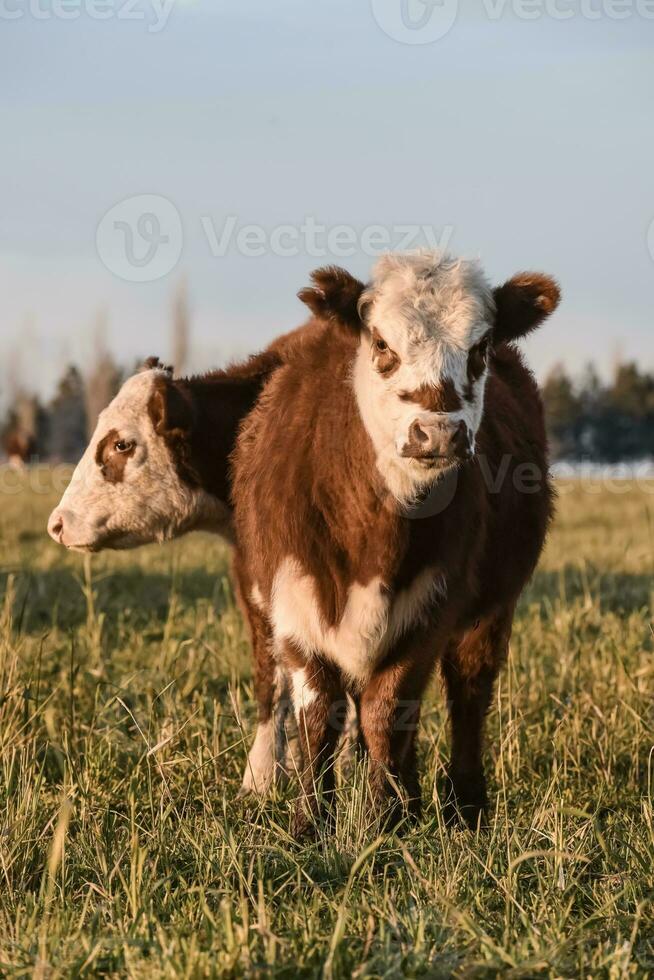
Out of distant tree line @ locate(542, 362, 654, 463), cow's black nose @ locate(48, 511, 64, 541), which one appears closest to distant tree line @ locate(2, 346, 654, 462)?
distant tree line @ locate(542, 362, 654, 463)

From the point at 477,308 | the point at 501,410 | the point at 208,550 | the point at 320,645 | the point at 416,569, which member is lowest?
the point at 208,550

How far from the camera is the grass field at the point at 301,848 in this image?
3.10 m

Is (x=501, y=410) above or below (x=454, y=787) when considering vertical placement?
above

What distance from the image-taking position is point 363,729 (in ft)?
15.4

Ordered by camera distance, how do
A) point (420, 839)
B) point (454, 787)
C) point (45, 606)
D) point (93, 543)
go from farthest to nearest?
point (45, 606), point (93, 543), point (454, 787), point (420, 839)

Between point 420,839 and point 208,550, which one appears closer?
point 420,839

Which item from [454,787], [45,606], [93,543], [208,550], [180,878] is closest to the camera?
[180,878]

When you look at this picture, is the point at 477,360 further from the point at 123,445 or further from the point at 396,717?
the point at 123,445

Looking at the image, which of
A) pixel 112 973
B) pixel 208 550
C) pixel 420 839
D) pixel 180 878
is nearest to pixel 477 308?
pixel 420 839

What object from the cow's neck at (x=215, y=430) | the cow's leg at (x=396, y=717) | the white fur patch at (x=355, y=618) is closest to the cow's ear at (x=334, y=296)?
the white fur patch at (x=355, y=618)

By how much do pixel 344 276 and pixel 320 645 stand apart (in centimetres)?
139

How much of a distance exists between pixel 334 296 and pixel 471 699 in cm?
191

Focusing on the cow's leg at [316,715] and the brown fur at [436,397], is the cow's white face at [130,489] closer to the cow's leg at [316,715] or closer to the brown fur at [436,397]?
the cow's leg at [316,715]

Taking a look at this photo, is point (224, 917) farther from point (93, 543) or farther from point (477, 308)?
point (93, 543)
